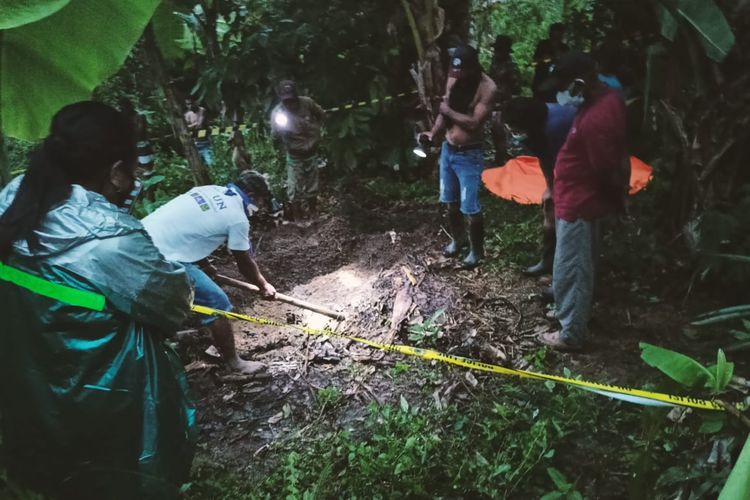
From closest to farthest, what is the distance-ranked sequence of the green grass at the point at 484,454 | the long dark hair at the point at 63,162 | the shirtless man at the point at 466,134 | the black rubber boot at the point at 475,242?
the long dark hair at the point at 63,162, the green grass at the point at 484,454, the shirtless man at the point at 466,134, the black rubber boot at the point at 475,242

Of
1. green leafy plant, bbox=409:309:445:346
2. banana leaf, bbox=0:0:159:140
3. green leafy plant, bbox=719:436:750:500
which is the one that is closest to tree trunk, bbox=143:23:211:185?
banana leaf, bbox=0:0:159:140

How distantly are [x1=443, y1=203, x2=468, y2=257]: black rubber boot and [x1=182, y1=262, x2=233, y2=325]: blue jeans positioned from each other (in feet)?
7.20

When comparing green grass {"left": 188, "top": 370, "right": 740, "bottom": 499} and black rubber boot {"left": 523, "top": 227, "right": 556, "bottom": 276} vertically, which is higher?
green grass {"left": 188, "top": 370, "right": 740, "bottom": 499}

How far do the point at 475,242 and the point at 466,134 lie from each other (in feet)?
2.92

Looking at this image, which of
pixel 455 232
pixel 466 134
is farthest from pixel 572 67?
pixel 455 232

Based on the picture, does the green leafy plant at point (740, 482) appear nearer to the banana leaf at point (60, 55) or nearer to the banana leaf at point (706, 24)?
the banana leaf at point (706, 24)

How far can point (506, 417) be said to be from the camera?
9.78 ft

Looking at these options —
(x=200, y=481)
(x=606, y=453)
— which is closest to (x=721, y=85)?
(x=606, y=453)

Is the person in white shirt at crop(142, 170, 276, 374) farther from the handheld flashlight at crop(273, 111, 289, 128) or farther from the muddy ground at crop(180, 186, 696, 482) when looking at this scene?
the handheld flashlight at crop(273, 111, 289, 128)

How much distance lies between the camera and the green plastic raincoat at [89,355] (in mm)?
1932

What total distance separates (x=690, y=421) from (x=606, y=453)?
40 cm

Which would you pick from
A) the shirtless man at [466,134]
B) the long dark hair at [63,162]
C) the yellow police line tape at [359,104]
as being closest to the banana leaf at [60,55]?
the long dark hair at [63,162]

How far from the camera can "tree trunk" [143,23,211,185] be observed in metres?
4.99

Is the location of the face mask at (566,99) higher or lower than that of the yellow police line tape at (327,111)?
higher
